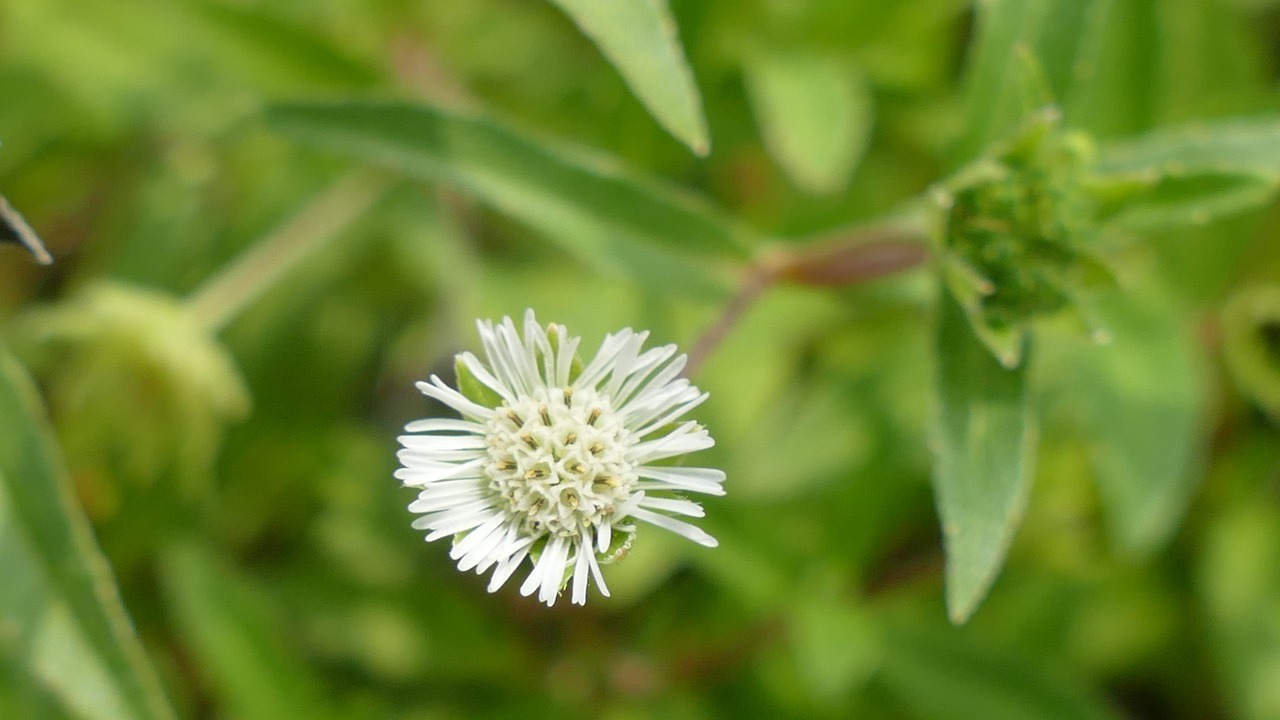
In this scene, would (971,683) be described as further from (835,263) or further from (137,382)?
(137,382)

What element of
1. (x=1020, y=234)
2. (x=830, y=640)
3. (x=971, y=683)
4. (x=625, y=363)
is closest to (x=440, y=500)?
(x=625, y=363)

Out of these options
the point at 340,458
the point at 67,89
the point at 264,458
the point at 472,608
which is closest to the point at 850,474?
the point at 472,608

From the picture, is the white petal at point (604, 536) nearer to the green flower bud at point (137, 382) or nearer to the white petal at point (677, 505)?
the white petal at point (677, 505)

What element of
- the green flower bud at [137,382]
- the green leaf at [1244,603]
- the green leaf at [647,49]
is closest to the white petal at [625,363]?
the green leaf at [647,49]

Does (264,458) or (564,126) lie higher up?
(564,126)

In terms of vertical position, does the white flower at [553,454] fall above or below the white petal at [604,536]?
above

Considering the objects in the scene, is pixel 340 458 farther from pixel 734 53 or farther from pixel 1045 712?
pixel 1045 712
